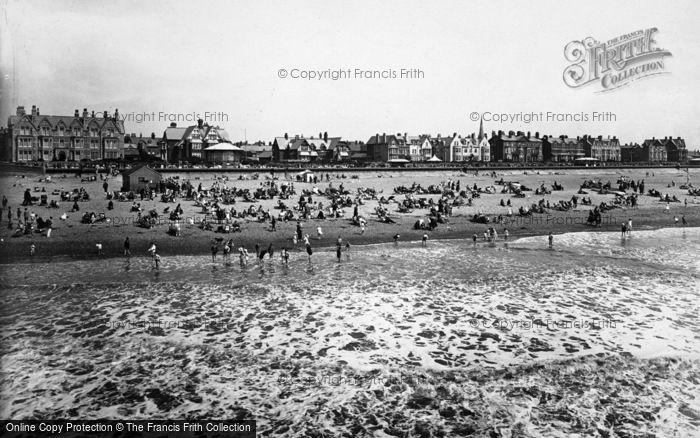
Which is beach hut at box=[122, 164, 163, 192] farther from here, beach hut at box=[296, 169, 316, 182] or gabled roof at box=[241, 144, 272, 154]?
gabled roof at box=[241, 144, 272, 154]

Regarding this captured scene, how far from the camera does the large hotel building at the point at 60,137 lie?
68000 mm

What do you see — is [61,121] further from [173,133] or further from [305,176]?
[305,176]

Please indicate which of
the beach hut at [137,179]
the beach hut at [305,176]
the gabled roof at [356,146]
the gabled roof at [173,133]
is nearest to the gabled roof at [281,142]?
the gabled roof at [356,146]

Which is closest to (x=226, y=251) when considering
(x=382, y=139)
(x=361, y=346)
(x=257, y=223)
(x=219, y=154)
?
(x=257, y=223)

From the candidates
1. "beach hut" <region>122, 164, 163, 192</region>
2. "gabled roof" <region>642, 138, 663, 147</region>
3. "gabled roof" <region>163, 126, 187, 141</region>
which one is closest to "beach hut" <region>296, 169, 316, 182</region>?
"beach hut" <region>122, 164, 163, 192</region>

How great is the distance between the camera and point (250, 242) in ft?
77.6

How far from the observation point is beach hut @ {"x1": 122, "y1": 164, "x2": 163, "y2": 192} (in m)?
34.4

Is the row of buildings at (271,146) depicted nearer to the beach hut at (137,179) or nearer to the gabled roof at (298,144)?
the gabled roof at (298,144)

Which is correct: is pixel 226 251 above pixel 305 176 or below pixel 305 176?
below

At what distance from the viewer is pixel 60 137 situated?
233ft

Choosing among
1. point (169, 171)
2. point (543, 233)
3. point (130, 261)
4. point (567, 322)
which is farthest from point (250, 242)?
point (169, 171)

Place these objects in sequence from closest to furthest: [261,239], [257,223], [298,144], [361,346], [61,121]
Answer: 1. [361,346]
2. [261,239]
3. [257,223]
4. [61,121]
5. [298,144]

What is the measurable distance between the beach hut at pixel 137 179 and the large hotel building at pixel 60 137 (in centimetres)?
4481

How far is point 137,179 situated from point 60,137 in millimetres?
48202
